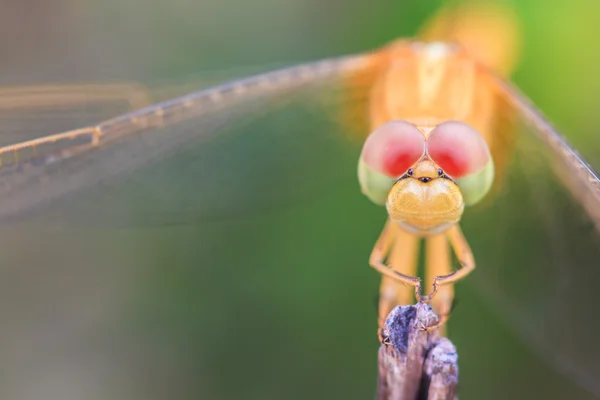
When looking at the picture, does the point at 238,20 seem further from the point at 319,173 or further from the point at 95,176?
the point at 95,176

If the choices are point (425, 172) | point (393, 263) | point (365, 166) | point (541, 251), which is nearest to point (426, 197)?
point (425, 172)

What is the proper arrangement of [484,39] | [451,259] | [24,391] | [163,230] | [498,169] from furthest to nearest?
[484,39] < [163,230] < [24,391] < [498,169] < [451,259]

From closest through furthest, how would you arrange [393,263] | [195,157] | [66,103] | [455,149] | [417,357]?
[417,357], [455,149], [393,263], [66,103], [195,157]

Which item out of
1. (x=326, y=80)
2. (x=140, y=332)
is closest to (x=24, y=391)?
(x=140, y=332)

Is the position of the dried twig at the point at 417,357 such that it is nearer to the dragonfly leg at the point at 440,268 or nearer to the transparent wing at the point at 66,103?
the dragonfly leg at the point at 440,268

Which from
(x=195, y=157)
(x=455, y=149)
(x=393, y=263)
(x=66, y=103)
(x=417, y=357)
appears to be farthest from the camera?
(x=195, y=157)

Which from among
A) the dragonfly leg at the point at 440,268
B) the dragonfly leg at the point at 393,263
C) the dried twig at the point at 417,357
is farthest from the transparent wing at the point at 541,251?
the dried twig at the point at 417,357

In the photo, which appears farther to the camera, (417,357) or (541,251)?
(541,251)

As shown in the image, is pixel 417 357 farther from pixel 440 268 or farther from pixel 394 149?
pixel 440 268
